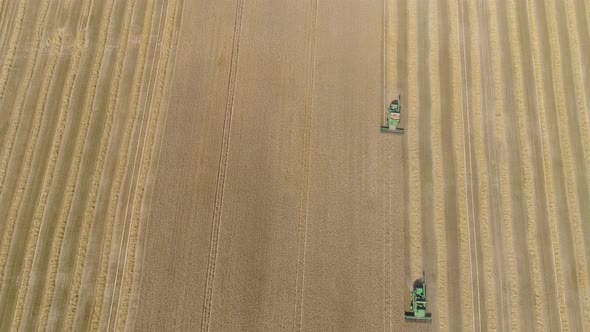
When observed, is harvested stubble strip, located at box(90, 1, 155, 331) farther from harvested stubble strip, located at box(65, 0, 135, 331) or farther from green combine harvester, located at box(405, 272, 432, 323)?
green combine harvester, located at box(405, 272, 432, 323)

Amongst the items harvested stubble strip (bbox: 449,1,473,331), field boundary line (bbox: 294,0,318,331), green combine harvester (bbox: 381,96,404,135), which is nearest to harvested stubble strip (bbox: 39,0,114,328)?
field boundary line (bbox: 294,0,318,331)

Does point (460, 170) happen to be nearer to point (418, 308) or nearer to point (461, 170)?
point (461, 170)

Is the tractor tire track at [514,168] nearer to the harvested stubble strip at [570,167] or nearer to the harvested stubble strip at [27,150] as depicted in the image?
the harvested stubble strip at [570,167]

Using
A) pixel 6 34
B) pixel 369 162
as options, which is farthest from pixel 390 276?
pixel 6 34

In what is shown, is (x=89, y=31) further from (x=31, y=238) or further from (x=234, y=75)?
(x=31, y=238)

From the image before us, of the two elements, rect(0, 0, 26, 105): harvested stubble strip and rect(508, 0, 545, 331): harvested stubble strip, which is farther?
rect(0, 0, 26, 105): harvested stubble strip

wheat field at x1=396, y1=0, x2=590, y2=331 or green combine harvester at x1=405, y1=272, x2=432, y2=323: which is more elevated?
wheat field at x1=396, y1=0, x2=590, y2=331

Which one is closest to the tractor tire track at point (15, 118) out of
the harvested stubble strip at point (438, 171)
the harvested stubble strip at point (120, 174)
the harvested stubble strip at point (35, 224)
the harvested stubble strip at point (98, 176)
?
the harvested stubble strip at point (35, 224)
